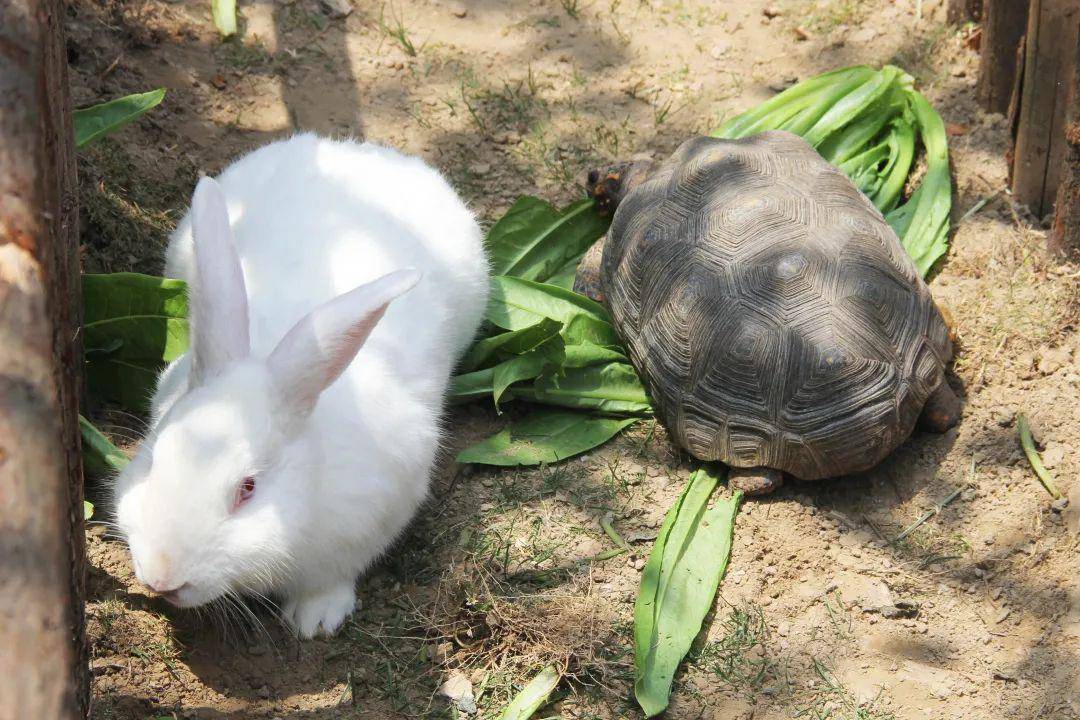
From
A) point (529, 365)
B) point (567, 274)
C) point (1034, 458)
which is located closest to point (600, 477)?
point (529, 365)

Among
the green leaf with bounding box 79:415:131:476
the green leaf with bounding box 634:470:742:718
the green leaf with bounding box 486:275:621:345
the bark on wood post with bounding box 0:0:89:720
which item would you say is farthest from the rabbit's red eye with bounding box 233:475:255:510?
the green leaf with bounding box 486:275:621:345

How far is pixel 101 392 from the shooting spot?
3.51m

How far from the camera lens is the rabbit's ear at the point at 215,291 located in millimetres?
2693

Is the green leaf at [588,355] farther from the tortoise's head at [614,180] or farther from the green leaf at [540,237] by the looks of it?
the tortoise's head at [614,180]

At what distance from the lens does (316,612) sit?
3.05m

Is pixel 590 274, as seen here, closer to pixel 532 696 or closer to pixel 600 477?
pixel 600 477

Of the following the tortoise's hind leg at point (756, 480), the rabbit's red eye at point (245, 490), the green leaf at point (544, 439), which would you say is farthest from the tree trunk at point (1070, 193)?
the rabbit's red eye at point (245, 490)

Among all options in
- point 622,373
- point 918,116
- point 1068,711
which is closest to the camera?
point 1068,711

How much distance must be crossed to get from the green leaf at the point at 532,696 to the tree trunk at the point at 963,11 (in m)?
3.52

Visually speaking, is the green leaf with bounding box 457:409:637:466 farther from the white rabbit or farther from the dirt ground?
the white rabbit

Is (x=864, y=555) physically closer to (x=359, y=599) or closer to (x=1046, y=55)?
(x=359, y=599)

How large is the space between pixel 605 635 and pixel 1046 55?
8.76ft

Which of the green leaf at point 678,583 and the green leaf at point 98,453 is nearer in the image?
the green leaf at point 678,583

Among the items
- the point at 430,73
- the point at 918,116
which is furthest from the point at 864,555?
the point at 430,73
